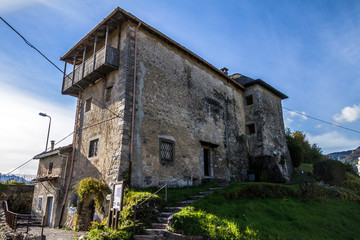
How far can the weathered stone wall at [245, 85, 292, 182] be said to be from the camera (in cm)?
1717

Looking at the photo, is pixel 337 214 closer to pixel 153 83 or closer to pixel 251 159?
pixel 251 159

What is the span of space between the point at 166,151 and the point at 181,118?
2.15 meters

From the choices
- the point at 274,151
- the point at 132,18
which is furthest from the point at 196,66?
the point at 274,151

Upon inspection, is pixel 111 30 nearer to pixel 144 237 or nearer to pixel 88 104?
pixel 88 104

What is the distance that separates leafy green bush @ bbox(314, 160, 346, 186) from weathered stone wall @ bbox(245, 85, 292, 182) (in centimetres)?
212

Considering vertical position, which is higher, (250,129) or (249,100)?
(249,100)

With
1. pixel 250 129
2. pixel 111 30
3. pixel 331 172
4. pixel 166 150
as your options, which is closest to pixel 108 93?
pixel 111 30

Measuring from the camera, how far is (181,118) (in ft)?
43.3

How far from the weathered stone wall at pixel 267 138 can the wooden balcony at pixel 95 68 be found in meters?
10.9

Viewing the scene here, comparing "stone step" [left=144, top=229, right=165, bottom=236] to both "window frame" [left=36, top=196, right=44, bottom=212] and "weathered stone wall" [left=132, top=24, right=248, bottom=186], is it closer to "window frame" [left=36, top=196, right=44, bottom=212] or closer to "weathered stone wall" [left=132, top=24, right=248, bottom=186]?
"weathered stone wall" [left=132, top=24, right=248, bottom=186]

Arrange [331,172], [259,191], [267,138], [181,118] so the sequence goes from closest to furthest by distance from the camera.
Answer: [259,191] < [181,118] < [331,172] < [267,138]

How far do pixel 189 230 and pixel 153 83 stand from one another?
7.41 metres

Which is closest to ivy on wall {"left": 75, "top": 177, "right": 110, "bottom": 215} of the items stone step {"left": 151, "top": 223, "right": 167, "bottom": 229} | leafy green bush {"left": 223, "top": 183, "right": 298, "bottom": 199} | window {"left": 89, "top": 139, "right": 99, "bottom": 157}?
window {"left": 89, "top": 139, "right": 99, "bottom": 157}

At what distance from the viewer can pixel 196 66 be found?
50.6ft
